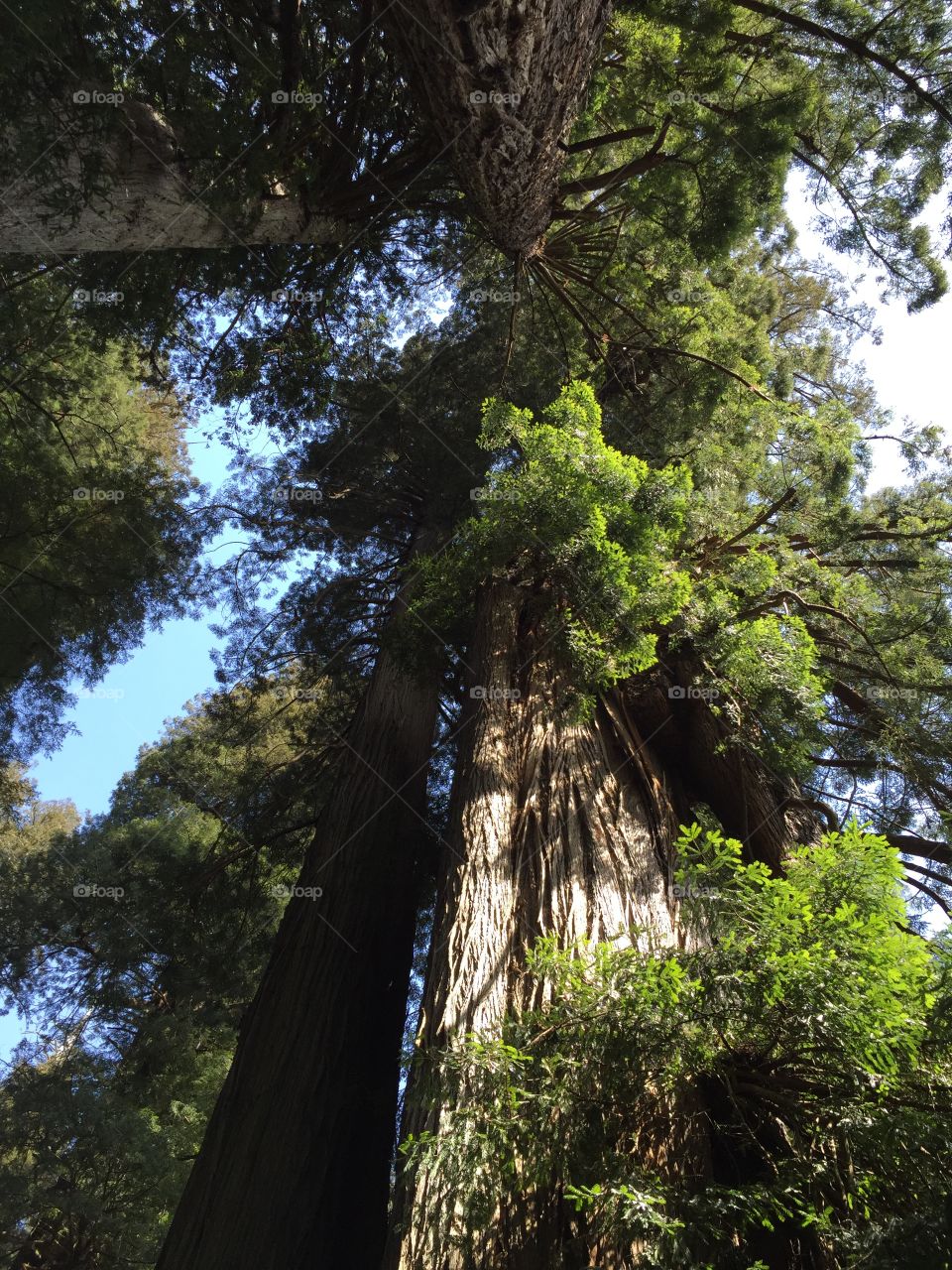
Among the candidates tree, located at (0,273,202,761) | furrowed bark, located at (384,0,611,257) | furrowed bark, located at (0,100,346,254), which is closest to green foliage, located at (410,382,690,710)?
furrowed bark, located at (384,0,611,257)

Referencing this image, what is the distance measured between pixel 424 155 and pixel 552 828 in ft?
15.6

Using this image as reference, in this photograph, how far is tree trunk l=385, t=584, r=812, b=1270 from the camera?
2.76 m

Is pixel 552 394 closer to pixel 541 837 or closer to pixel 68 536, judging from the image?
pixel 68 536

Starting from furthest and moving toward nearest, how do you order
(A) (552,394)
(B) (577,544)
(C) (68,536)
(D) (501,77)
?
(A) (552,394)
(C) (68,536)
(B) (577,544)
(D) (501,77)

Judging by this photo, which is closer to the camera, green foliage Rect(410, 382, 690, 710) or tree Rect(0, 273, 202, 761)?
green foliage Rect(410, 382, 690, 710)

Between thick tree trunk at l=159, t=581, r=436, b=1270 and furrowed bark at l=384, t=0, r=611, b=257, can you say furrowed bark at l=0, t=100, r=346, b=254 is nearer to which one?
furrowed bark at l=384, t=0, r=611, b=257

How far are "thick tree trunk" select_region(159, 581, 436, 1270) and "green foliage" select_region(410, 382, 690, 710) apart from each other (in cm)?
112

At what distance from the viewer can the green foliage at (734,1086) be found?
2203 millimetres

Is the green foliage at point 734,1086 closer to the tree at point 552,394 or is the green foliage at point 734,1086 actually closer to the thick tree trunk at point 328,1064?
the tree at point 552,394

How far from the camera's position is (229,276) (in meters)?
6.39

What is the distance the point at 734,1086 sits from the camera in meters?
2.74

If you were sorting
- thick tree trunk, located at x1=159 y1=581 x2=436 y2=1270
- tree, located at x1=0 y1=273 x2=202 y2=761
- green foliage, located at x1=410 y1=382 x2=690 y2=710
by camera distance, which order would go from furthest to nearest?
tree, located at x1=0 y1=273 x2=202 y2=761
green foliage, located at x1=410 y1=382 x2=690 y2=710
thick tree trunk, located at x1=159 y1=581 x2=436 y2=1270

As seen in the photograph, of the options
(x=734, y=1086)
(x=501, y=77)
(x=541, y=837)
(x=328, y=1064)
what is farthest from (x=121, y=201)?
(x=734, y=1086)

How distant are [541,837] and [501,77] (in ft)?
12.5
